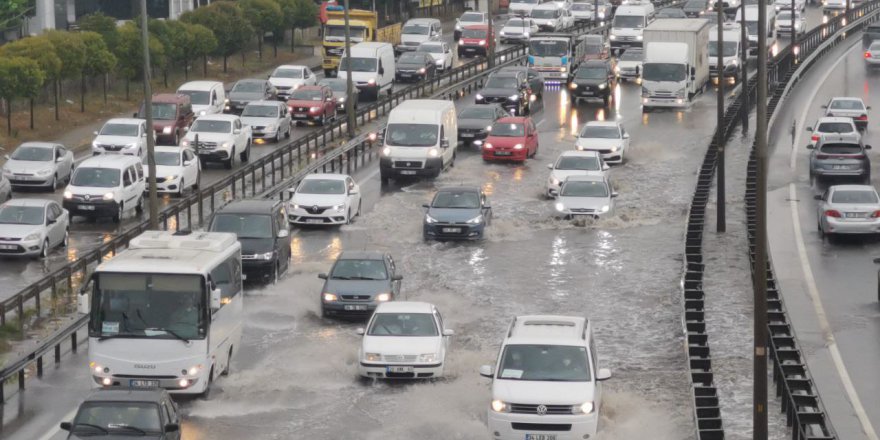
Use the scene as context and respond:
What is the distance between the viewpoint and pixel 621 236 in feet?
149

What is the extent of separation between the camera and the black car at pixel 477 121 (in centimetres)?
6075

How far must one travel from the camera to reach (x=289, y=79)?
2876 inches

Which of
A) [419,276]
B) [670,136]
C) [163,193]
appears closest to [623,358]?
[419,276]

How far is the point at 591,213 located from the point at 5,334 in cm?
1869

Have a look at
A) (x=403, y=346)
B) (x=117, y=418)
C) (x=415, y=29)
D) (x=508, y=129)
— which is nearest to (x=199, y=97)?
(x=508, y=129)

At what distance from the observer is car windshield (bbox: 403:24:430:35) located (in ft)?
309

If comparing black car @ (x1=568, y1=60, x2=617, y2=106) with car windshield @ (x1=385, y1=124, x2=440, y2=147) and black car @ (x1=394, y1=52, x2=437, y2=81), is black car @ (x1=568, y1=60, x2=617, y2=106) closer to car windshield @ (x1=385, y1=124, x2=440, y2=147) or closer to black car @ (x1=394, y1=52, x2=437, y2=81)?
black car @ (x1=394, y1=52, x2=437, y2=81)

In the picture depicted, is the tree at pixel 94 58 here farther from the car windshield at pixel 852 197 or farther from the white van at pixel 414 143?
the car windshield at pixel 852 197

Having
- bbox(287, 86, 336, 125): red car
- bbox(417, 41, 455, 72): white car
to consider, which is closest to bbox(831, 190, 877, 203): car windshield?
bbox(287, 86, 336, 125): red car

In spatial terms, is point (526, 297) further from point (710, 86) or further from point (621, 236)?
point (710, 86)

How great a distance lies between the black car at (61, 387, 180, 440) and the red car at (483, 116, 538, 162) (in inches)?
1358

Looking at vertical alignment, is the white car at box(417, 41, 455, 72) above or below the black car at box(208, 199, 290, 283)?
above

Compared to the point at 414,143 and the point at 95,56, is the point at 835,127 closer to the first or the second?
the point at 414,143

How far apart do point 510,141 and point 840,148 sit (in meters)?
11.1
